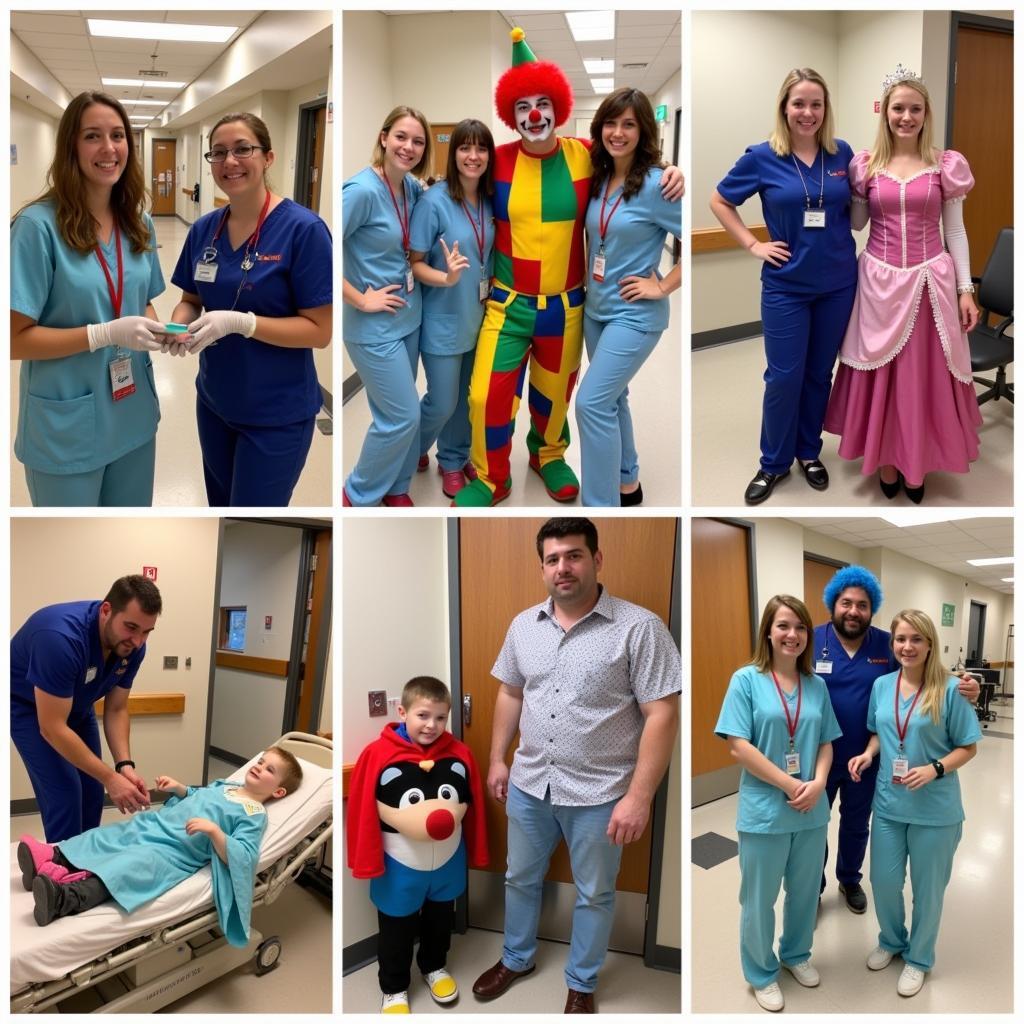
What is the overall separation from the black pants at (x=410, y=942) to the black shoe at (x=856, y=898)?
62.9 inches

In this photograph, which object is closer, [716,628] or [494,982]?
[494,982]

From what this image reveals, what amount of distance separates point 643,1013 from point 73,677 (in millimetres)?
2042

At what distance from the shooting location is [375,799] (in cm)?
266

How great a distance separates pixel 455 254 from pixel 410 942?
7.20ft

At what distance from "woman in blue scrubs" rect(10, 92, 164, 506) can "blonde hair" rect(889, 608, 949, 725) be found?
2483 mm

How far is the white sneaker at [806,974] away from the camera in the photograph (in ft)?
8.93

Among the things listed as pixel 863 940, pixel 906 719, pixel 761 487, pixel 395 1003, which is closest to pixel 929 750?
pixel 906 719

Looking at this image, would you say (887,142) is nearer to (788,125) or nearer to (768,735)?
(788,125)

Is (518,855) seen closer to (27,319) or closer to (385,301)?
(385,301)

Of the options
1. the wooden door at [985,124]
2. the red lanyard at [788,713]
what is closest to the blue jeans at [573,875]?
the red lanyard at [788,713]

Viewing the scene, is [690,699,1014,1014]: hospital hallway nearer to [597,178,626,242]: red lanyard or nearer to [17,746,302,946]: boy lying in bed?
[17,746,302,946]: boy lying in bed

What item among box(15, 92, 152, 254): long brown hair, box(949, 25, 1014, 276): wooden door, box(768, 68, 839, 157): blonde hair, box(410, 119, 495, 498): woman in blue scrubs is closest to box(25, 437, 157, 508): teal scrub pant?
box(15, 92, 152, 254): long brown hair

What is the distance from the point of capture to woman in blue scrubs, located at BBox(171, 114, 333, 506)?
7.14 feet

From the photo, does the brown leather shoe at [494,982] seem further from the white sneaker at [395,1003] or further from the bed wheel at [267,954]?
the bed wheel at [267,954]
